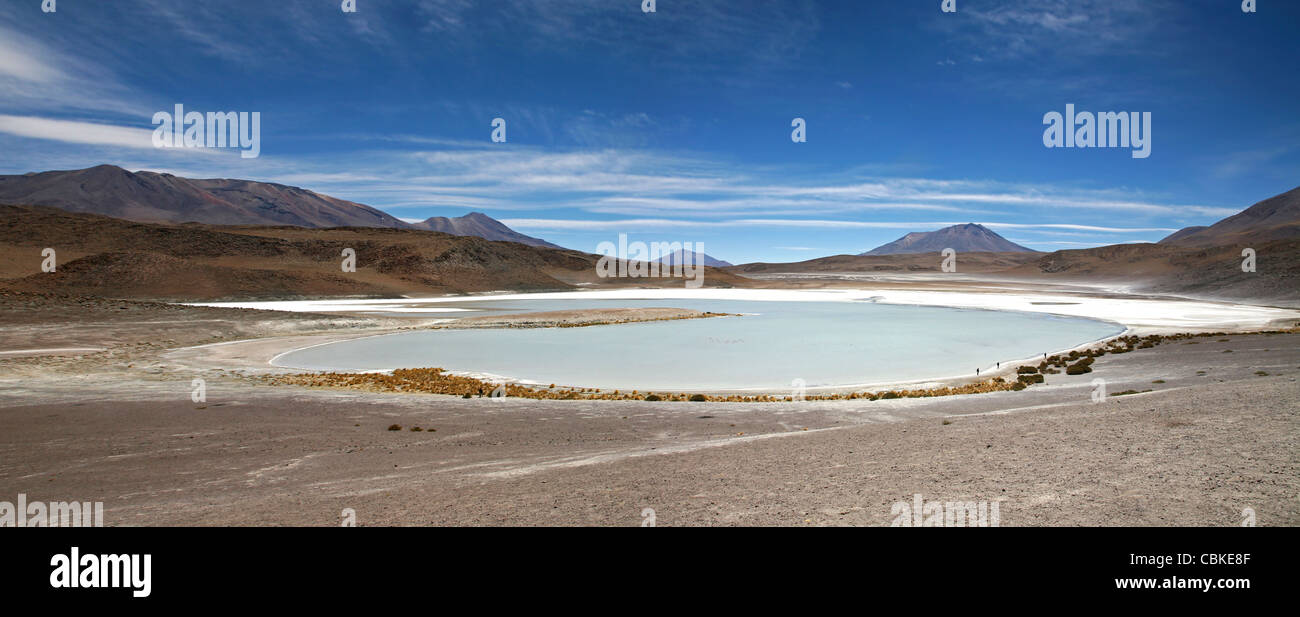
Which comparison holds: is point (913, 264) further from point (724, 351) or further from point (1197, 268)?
point (724, 351)

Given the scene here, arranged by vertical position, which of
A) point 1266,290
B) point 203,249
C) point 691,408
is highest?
point 203,249

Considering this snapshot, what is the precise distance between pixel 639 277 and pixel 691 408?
9209 cm

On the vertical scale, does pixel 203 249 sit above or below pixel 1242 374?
above

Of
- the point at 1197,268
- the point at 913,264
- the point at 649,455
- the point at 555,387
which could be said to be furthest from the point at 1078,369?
the point at 913,264

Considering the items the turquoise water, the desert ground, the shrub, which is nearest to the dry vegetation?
the shrub

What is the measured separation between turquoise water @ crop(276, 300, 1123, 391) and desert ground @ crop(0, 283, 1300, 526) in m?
4.61

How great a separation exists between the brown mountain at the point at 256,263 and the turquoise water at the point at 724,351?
3439 cm

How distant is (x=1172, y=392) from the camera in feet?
30.9

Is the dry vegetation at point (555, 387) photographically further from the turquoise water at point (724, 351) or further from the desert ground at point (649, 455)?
the turquoise water at point (724, 351)

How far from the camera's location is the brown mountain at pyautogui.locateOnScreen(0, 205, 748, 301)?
5241 centimetres

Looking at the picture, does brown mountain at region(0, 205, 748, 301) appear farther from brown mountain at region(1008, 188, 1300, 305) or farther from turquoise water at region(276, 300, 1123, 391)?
brown mountain at region(1008, 188, 1300, 305)
